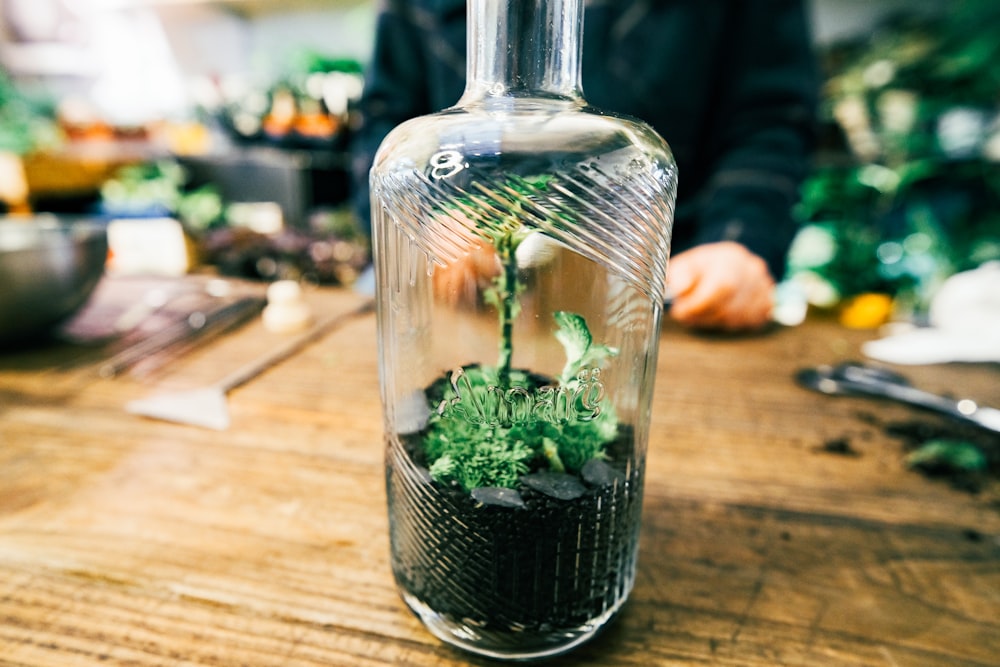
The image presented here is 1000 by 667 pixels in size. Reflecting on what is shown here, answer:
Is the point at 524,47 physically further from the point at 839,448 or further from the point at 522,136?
the point at 839,448

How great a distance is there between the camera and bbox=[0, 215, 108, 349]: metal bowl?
2.08ft

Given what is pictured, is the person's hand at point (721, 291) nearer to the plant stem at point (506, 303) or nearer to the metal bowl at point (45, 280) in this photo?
the plant stem at point (506, 303)

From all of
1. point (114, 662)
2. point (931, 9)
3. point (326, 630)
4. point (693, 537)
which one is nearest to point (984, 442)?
point (693, 537)

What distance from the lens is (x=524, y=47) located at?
275mm

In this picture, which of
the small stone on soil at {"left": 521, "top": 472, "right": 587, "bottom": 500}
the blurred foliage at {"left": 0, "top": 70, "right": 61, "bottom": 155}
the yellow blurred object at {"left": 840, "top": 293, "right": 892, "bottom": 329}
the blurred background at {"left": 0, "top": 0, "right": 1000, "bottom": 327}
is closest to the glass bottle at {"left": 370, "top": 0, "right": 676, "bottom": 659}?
the small stone on soil at {"left": 521, "top": 472, "right": 587, "bottom": 500}

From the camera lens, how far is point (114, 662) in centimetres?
29

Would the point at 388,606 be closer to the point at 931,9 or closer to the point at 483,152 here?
the point at 483,152

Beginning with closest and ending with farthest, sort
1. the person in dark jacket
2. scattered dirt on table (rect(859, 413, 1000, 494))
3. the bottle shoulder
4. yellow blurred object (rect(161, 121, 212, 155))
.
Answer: the bottle shoulder, scattered dirt on table (rect(859, 413, 1000, 494)), the person in dark jacket, yellow blurred object (rect(161, 121, 212, 155))

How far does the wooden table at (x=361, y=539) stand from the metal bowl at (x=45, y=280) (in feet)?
0.27

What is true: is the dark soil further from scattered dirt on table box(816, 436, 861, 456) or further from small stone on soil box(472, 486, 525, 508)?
scattered dirt on table box(816, 436, 861, 456)

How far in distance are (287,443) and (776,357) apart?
0.58 meters

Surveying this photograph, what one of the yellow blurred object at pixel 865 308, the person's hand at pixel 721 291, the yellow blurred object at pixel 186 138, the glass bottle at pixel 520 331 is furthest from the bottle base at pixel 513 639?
the yellow blurred object at pixel 186 138

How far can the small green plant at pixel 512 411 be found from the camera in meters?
0.28

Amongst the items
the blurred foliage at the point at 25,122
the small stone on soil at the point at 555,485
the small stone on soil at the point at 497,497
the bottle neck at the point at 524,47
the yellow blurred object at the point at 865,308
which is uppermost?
the bottle neck at the point at 524,47
